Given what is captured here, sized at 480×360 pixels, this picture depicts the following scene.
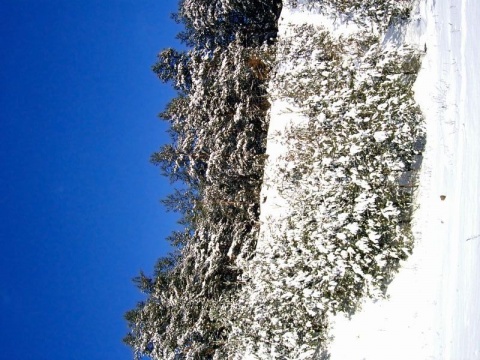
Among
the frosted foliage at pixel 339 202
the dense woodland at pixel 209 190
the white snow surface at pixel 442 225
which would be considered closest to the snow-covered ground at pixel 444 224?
the white snow surface at pixel 442 225

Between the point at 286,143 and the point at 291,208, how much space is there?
2.06 metres

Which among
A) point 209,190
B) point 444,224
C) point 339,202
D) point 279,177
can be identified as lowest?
point 444,224

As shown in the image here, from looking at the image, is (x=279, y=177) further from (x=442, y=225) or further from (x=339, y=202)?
(x=442, y=225)

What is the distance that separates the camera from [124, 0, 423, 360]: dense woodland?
880cm

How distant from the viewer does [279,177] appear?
484 inches

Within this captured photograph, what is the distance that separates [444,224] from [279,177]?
5.47m

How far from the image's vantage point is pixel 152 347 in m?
15.1

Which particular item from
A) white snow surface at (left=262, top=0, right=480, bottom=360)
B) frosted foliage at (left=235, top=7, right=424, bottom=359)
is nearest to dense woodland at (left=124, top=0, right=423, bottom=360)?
frosted foliage at (left=235, top=7, right=424, bottom=359)

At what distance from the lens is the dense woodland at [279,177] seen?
8.80 meters

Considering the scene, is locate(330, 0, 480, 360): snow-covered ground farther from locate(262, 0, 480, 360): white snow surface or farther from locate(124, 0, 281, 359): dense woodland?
locate(124, 0, 281, 359): dense woodland

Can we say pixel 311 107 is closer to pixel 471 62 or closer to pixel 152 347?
pixel 471 62

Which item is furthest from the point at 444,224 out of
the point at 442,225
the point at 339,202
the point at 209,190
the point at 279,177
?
the point at 209,190

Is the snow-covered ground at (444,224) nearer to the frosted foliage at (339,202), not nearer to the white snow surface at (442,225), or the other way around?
the white snow surface at (442,225)

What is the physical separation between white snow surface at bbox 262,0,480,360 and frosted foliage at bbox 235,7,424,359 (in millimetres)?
342
